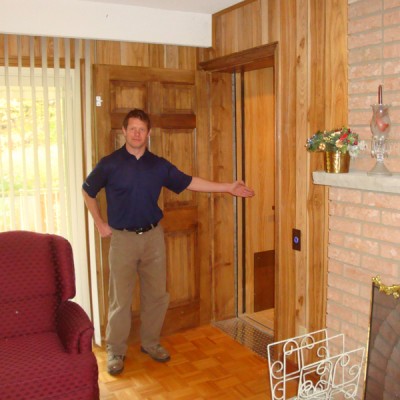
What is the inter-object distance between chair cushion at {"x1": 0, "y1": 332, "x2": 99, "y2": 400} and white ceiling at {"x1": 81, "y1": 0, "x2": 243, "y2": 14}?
87.9 inches

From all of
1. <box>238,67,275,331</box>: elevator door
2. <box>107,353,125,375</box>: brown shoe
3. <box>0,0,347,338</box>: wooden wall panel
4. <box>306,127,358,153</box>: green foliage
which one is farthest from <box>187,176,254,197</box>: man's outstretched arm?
<box>107,353,125,375</box>: brown shoe

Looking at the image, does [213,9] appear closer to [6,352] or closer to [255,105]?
[255,105]

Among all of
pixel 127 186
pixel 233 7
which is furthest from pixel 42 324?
pixel 233 7

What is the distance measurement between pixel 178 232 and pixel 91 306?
2.72 feet

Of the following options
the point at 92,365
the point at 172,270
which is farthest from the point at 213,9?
the point at 92,365

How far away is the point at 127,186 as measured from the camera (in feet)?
10.8

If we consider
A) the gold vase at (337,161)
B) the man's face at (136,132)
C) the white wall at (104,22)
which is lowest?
the gold vase at (337,161)

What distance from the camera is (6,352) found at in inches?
104

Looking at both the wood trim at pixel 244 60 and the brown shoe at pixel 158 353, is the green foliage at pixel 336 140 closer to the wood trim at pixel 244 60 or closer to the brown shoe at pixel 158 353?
the wood trim at pixel 244 60

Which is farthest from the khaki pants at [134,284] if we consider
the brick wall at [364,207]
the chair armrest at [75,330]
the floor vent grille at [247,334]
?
the brick wall at [364,207]

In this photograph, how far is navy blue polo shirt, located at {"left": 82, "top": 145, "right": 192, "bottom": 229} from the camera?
3299 millimetres

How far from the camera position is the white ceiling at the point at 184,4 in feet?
11.3

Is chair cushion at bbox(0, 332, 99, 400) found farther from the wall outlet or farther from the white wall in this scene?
the white wall

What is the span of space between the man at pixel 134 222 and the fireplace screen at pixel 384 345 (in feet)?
4.39
